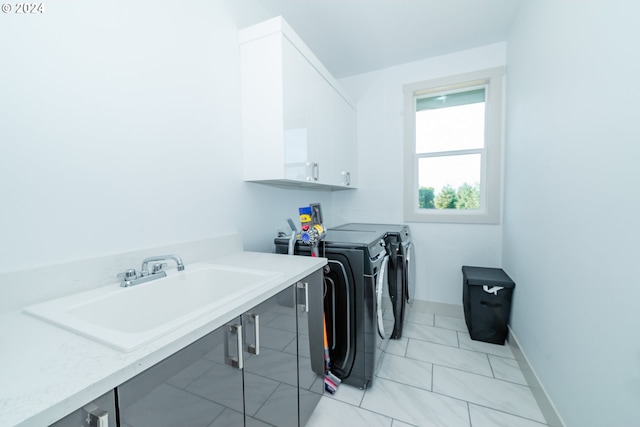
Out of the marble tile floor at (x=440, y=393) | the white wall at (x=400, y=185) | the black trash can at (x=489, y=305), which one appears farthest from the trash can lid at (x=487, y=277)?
the marble tile floor at (x=440, y=393)

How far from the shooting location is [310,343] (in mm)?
1289

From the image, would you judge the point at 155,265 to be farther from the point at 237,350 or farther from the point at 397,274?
the point at 397,274

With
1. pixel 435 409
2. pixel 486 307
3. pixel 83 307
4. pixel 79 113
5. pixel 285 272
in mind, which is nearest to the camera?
pixel 83 307

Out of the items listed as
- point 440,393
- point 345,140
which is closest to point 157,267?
point 440,393

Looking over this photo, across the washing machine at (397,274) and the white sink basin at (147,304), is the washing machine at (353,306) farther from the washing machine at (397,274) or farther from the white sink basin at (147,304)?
the white sink basin at (147,304)

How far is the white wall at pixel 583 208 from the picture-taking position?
86cm

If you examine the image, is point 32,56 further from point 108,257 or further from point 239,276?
point 239,276

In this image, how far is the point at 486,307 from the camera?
2.10 meters

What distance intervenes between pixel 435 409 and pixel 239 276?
1.37 meters

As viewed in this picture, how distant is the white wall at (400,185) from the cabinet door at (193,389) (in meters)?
2.35

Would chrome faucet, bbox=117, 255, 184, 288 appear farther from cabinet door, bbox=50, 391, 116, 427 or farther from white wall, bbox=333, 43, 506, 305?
white wall, bbox=333, 43, 506, 305

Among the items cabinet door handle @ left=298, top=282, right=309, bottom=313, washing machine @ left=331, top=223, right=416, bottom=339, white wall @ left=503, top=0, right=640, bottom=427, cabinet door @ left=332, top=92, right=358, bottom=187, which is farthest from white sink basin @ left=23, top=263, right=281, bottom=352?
cabinet door @ left=332, top=92, right=358, bottom=187

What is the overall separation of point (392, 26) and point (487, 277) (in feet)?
7.37

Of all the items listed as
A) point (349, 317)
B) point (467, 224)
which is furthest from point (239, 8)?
A: point (467, 224)
